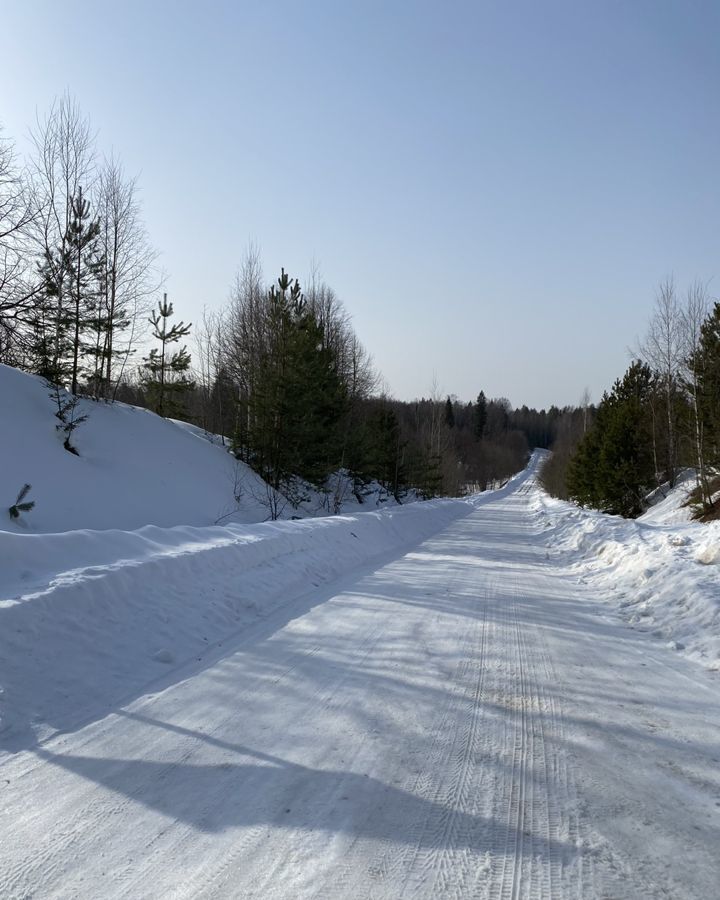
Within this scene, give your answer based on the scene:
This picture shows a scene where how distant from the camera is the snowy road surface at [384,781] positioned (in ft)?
7.89

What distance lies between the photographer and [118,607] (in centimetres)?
579

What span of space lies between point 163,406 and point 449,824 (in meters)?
30.9

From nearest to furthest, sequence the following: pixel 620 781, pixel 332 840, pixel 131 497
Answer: pixel 332 840 → pixel 620 781 → pixel 131 497

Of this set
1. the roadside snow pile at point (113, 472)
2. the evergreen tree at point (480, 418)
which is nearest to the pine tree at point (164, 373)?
the roadside snow pile at point (113, 472)

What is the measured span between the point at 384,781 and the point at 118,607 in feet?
12.1

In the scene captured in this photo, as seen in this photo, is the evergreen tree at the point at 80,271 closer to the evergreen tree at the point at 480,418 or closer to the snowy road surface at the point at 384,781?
the snowy road surface at the point at 384,781

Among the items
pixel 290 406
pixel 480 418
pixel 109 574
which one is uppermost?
pixel 480 418

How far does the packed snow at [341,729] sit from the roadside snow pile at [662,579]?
6 cm

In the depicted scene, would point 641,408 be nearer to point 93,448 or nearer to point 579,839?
point 93,448

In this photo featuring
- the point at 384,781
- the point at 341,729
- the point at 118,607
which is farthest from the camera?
the point at 118,607

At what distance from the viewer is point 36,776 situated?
3.23 metres

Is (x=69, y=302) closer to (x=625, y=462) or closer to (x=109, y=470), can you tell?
(x=109, y=470)

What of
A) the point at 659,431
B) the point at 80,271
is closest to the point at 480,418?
the point at 659,431

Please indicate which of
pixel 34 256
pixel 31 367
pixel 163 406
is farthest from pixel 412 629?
pixel 163 406
